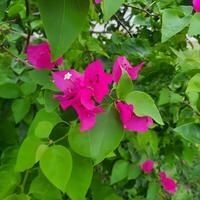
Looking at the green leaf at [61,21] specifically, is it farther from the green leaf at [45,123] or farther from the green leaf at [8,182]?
the green leaf at [8,182]

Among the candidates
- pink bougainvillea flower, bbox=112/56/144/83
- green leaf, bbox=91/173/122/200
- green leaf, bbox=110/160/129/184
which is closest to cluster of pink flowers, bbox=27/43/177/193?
pink bougainvillea flower, bbox=112/56/144/83

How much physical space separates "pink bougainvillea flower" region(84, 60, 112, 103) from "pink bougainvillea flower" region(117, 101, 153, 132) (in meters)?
0.03

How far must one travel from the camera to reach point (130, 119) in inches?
24.1

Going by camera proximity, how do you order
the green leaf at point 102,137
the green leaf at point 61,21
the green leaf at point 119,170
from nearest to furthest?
the green leaf at point 61,21 < the green leaf at point 102,137 < the green leaf at point 119,170

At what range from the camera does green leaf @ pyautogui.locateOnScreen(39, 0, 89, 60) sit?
0.47 m

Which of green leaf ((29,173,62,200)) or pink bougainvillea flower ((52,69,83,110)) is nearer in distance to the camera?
pink bougainvillea flower ((52,69,83,110))

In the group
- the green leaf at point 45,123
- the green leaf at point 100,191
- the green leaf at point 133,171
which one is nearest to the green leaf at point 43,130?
the green leaf at point 45,123

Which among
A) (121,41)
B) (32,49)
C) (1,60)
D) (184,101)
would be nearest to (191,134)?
(32,49)

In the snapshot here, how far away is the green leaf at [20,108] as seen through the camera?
107 cm

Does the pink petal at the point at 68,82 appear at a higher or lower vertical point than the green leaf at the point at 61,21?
lower

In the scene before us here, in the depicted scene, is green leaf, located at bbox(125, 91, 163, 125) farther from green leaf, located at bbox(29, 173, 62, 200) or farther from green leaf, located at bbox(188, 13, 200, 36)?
green leaf, located at bbox(29, 173, 62, 200)

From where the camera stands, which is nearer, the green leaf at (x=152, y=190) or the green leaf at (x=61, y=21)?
the green leaf at (x=61, y=21)

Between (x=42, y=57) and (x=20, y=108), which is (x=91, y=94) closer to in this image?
(x=42, y=57)

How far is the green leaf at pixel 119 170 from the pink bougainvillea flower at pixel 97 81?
66 centimetres
